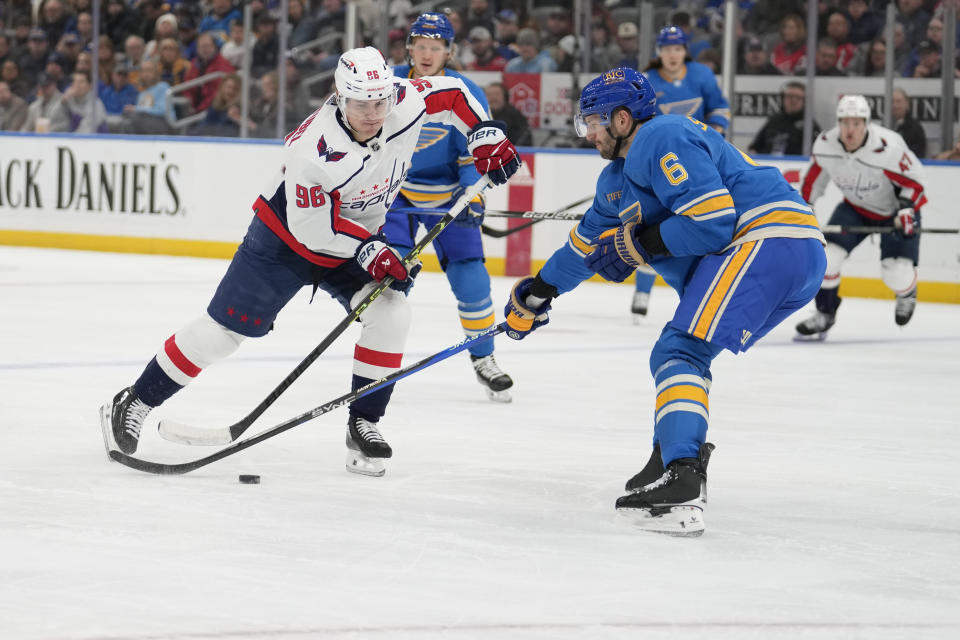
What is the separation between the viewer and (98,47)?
34.3 feet

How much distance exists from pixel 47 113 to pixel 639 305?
5.64 metres

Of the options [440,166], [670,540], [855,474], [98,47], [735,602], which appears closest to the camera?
[735,602]

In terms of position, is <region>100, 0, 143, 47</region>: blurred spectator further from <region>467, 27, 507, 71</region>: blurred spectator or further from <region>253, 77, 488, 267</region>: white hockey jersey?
<region>253, 77, 488, 267</region>: white hockey jersey

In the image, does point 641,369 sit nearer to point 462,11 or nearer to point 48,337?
point 48,337

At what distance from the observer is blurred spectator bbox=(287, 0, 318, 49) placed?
9438mm

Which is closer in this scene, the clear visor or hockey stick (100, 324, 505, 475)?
the clear visor

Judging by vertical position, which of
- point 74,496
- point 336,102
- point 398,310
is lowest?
point 74,496

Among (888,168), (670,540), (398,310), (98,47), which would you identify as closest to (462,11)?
(98,47)

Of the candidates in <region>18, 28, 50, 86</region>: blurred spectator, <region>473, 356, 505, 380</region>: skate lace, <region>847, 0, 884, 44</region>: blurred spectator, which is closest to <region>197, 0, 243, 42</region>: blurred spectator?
<region>18, 28, 50, 86</region>: blurred spectator

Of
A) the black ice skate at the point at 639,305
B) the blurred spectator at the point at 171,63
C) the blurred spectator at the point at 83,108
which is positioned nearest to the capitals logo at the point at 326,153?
the black ice skate at the point at 639,305

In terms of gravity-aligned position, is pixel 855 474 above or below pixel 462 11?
below

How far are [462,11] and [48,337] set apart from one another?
4.81 metres

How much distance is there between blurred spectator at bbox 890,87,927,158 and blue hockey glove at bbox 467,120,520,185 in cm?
472

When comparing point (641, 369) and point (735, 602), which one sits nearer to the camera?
point (735, 602)
